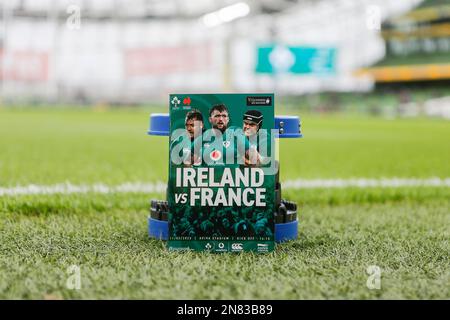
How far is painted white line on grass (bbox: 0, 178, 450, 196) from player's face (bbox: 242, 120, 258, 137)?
140 centimetres

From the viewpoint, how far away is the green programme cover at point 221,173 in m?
1.71

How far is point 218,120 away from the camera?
5.61ft

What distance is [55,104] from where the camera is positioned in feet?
90.9

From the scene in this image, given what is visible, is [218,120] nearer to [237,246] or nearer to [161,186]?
[237,246]

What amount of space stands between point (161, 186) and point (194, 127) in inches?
64.3

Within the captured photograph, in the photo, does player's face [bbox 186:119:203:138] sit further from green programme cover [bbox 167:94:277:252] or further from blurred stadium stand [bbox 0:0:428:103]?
blurred stadium stand [bbox 0:0:428:103]

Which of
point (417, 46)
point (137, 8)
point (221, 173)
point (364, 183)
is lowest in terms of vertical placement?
point (364, 183)

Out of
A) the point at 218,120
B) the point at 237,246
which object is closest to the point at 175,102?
the point at 218,120

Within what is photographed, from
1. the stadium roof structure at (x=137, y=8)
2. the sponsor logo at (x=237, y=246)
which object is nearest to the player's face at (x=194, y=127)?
the sponsor logo at (x=237, y=246)

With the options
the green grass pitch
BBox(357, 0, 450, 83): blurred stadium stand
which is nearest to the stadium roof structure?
BBox(357, 0, 450, 83): blurred stadium stand

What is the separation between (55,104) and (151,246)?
1069 inches

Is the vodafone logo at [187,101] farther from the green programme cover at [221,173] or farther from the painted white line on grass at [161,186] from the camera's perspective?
the painted white line on grass at [161,186]

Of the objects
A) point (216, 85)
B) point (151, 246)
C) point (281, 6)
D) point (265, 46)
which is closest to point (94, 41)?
point (216, 85)
